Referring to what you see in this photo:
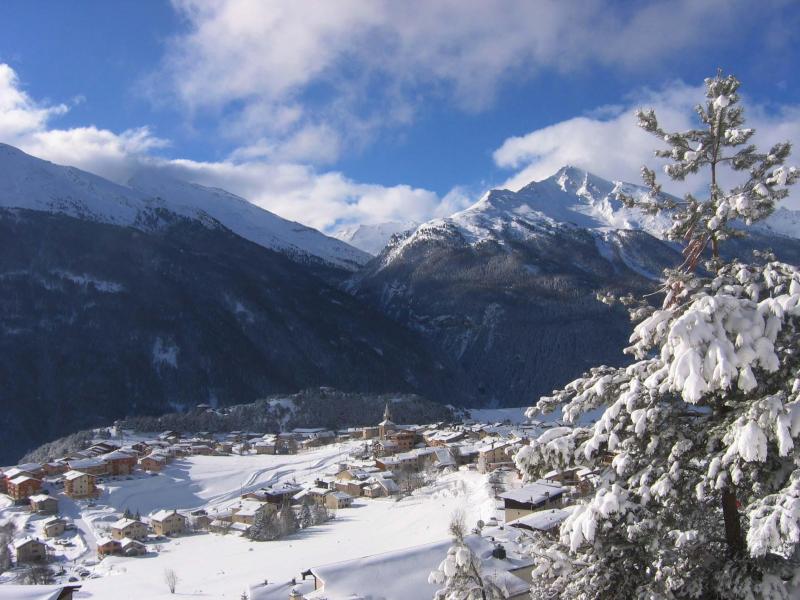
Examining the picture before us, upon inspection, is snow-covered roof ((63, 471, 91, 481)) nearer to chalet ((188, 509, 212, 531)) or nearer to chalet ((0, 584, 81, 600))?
chalet ((188, 509, 212, 531))

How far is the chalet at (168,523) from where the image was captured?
2190 inches

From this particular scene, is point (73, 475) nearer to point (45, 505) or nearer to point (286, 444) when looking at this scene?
point (45, 505)

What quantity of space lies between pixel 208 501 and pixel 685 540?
64567 mm

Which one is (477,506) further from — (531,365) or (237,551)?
(531,365)

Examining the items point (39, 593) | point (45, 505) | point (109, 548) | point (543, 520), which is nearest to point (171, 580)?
point (109, 548)

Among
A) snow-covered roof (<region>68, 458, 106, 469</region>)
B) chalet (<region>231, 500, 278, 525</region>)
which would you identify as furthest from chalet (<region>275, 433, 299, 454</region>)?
chalet (<region>231, 500, 278, 525</region>)

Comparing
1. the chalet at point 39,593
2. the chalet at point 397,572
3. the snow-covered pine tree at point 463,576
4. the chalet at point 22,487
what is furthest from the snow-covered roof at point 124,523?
the snow-covered pine tree at point 463,576

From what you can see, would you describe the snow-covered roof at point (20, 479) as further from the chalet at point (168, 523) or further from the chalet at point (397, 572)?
the chalet at point (397, 572)

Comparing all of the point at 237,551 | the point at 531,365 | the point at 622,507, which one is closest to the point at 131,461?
the point at 237,551

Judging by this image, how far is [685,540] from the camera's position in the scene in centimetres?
728

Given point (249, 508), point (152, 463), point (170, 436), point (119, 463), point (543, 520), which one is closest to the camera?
point (543, 520)

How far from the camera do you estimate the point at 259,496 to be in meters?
61.6

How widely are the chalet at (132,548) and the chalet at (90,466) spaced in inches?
1035

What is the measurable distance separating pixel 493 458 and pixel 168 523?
2905cm
